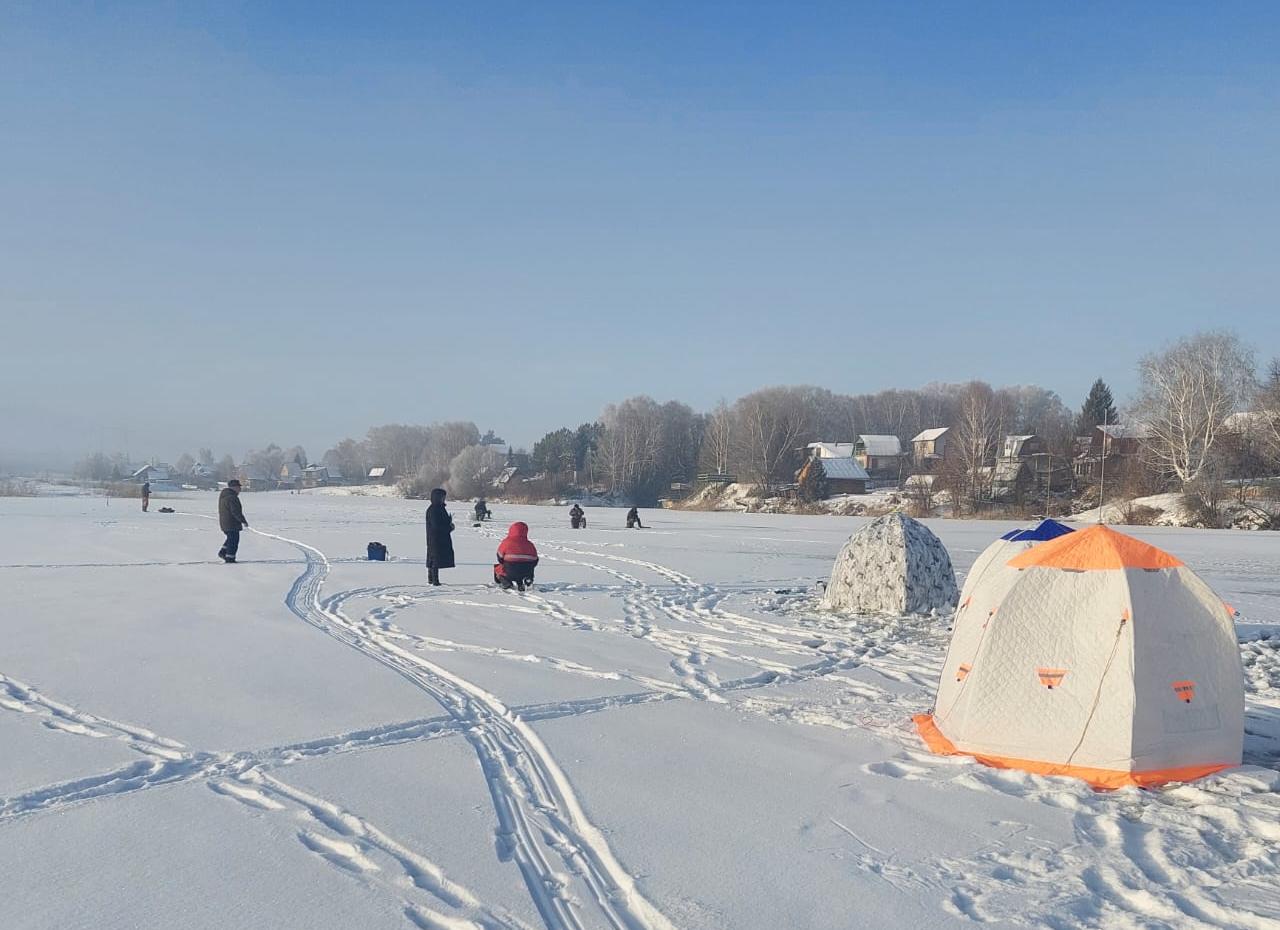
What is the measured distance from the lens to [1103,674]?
6.34 meters

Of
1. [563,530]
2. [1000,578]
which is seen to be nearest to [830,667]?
[1000,578]

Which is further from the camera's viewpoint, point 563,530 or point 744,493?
point 744,493

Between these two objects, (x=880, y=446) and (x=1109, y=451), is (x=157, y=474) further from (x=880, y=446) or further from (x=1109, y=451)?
(x=1109, y=451)

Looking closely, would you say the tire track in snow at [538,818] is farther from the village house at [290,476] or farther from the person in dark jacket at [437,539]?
the village house at [290,476]

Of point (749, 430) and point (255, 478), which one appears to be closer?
point (749, 430)

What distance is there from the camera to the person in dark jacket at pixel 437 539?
1642cm

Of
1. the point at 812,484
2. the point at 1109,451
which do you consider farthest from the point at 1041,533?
the point at 812,484

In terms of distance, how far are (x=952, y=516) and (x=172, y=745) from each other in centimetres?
4931

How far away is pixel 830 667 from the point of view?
9938 millimetres

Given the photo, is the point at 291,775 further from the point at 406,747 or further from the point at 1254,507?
the point at 1254,507

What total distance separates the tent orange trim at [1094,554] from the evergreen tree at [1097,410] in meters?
68.1

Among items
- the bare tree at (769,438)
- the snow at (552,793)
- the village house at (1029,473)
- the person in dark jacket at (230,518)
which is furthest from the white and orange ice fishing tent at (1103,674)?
the bare tree at (769,438)

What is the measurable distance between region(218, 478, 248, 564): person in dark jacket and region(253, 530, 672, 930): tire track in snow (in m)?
11.5

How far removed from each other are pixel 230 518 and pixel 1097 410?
7113cm
